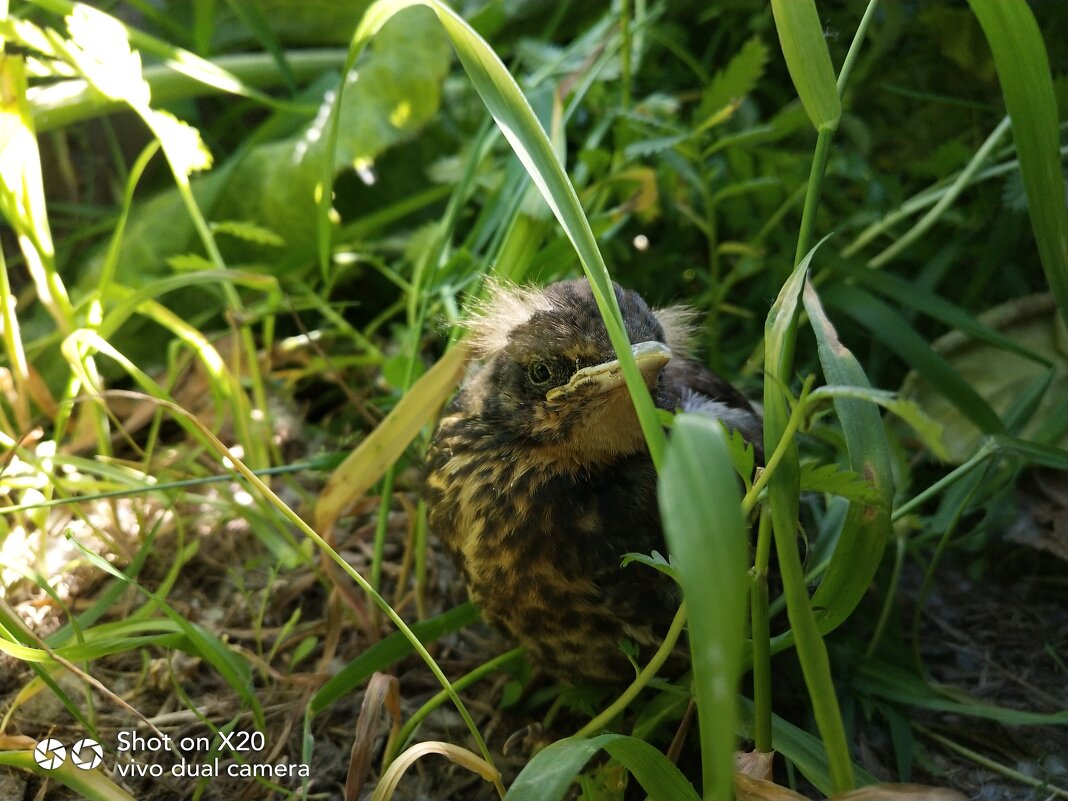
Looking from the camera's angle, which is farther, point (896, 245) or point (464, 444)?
point (896, 245)

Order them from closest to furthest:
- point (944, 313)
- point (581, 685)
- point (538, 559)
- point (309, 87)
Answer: point (538, 559) < point (581, 685) < point (944, 313) < point (309, 87)

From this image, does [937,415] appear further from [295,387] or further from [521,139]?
[295,387]

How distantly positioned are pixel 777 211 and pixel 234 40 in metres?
1.70

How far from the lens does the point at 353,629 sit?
166cm

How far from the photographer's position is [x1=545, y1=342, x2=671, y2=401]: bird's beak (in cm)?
115

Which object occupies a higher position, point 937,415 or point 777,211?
point 777,211

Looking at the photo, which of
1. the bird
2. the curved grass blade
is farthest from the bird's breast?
the curved grass blade

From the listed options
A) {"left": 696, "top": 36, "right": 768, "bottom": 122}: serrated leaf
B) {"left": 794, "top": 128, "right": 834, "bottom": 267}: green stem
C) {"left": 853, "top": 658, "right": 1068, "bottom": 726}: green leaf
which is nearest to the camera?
{"left": 794, "top": 128, "right": 834, "bottom": 267}: green stem

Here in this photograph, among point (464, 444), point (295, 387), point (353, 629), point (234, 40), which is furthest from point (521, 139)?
point (234, 40)

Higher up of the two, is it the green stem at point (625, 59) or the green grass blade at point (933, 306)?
the green stem at point (625, 59)

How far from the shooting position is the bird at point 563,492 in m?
1.31

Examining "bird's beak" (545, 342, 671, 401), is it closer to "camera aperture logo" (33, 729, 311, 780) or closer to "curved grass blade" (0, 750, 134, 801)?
"camera aperture logo" (33, 729, 311, 780)

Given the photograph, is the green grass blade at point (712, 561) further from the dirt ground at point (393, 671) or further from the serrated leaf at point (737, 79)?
the serrated leaf at point (737, 79)

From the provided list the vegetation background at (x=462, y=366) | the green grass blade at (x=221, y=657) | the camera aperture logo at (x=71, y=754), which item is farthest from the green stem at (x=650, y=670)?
the camera aperture logo at (x=71, y=754)
